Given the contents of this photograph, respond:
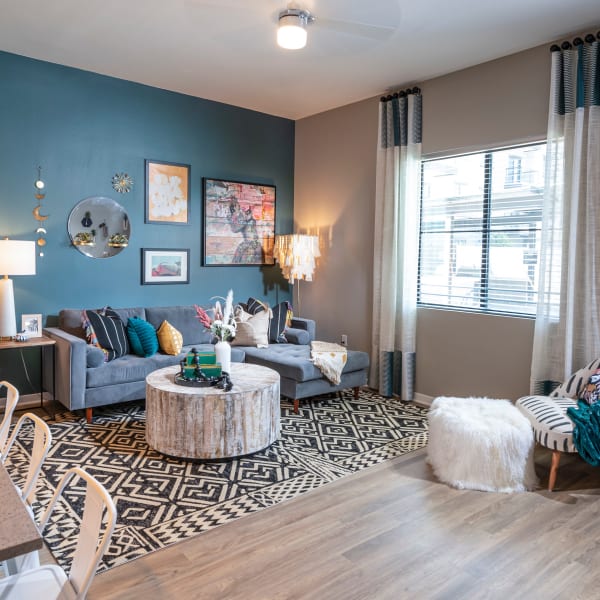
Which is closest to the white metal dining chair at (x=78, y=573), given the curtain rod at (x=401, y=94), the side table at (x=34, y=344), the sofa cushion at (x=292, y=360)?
the side table at (x=34, y=344)

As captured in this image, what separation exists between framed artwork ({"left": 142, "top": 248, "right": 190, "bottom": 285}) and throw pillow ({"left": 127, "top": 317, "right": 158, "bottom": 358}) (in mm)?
726

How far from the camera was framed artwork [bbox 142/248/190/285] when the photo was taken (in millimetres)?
5262

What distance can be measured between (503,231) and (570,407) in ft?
5.43

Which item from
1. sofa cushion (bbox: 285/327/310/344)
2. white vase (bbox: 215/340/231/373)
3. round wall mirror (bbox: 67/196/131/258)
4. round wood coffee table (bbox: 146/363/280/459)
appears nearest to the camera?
round wood coffee table (bbox: 146/363/280/459)

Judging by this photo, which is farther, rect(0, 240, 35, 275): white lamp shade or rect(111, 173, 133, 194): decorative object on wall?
rect(111, 173, 133, 194): decorative object on wall

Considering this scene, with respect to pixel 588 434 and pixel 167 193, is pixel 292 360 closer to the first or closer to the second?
pixel 167 193

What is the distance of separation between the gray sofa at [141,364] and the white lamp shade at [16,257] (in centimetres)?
60

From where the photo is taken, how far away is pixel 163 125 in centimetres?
529

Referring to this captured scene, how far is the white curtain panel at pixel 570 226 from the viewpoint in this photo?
12.1 ft

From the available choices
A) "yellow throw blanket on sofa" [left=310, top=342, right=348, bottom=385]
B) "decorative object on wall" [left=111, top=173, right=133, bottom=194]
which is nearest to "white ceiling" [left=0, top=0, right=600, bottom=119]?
"decorative object on wall" [left=111, top=173, right=133, bottom=194]

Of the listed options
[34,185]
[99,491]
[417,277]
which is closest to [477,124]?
[417,277]

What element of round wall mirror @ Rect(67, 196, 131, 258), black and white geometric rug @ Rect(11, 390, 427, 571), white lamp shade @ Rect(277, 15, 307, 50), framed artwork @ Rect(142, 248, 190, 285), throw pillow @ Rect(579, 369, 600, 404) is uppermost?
white lamp shade @ Rect(277, 15, 307, 50)

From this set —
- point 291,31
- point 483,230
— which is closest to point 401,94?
point 483,230

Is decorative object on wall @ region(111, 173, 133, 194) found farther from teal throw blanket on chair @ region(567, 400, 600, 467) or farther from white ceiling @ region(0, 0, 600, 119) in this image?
teal throw blanket on chair @ region(567, 400, 600, 467)
